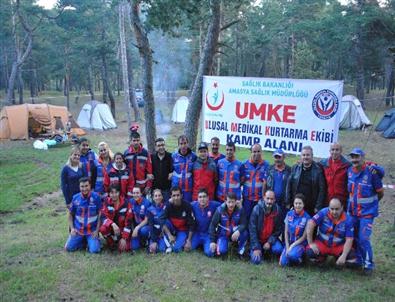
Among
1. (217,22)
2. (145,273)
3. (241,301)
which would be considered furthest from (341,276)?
(217,22)

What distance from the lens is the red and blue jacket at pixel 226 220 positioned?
5930 mm

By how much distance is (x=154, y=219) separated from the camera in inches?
244

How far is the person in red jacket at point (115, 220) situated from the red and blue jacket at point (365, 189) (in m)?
3.25

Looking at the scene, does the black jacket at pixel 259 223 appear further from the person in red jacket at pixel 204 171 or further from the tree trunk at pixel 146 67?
the tree trunk at pixel 146 67

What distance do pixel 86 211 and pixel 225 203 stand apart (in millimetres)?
2122

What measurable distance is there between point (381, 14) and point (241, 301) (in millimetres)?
22031

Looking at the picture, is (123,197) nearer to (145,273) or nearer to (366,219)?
(145,273)

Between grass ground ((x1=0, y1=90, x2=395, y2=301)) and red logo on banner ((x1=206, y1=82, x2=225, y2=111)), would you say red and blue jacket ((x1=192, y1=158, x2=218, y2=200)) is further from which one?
red logo on banner ((x1=206, y1=82, x2=225, y2=111))

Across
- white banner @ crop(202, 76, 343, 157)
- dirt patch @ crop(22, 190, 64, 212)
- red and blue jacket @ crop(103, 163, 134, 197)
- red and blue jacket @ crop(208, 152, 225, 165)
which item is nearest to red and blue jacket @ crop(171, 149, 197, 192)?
red and blue jacket @ crop(208, 152, 225, 165)

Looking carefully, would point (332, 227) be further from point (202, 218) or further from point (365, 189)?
point (202, 218)

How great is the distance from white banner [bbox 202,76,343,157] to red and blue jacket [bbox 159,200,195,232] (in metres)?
1.75

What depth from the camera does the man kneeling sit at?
17.3 feet

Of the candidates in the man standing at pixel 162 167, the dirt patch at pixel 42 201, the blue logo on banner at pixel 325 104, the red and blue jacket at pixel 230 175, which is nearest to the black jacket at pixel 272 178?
the red and blue jacket at pixel 230 175

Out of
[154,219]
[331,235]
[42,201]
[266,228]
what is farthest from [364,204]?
[42,201]
